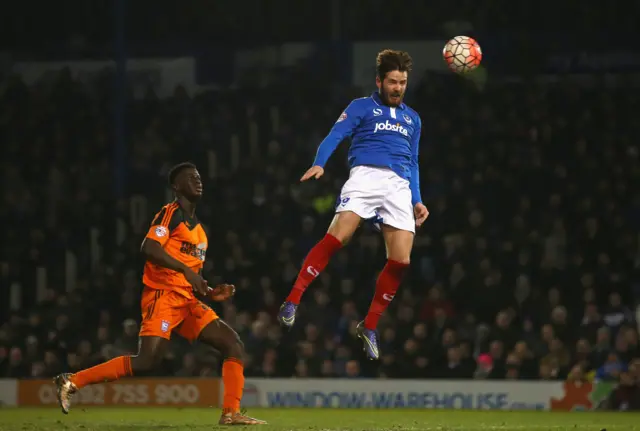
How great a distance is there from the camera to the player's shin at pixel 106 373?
10383 millimetres

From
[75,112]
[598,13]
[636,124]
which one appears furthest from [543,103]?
[75,112]

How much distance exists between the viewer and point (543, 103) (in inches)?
837

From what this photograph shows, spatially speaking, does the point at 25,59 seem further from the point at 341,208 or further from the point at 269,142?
the point at 341,208

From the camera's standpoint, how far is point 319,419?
43.8 ft

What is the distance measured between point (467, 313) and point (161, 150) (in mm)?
7394

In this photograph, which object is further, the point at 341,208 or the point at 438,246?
the point at 438,246

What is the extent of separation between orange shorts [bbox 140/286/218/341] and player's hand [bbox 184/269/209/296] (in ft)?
1.42

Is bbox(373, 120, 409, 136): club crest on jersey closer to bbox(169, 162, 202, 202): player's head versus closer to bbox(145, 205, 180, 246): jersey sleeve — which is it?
bbox(169, 162, 202, 202): player's head

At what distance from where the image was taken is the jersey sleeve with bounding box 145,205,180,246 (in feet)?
33.5

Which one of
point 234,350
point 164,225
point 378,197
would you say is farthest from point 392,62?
point 234,350

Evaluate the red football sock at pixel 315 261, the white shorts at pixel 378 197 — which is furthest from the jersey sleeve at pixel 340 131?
the red football sock at pixel 315 261

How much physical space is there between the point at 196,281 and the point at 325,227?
990cm

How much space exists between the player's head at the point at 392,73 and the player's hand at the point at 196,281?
2.23 m

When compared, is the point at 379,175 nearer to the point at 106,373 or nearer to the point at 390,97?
the point at 390,97
